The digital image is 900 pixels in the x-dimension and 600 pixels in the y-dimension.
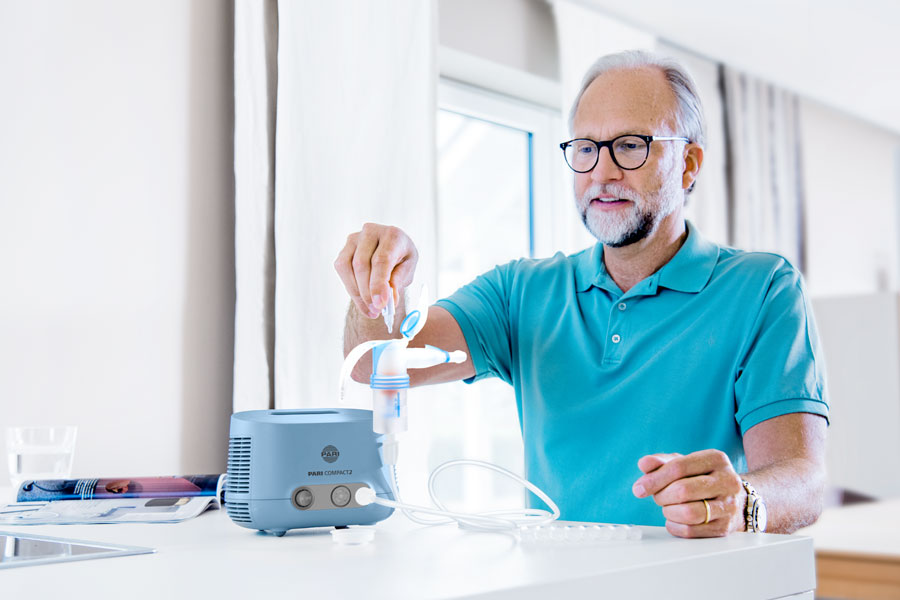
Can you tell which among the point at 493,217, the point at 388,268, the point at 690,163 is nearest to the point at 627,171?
the point at 690,163

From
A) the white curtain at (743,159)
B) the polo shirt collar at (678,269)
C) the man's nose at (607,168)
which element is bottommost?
the polo shirt collar at (678,269)

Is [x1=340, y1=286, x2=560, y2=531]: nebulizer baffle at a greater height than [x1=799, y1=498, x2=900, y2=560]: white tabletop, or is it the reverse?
[x1=340, y1=286, x2=560, y2=531]: nebulizer baffle

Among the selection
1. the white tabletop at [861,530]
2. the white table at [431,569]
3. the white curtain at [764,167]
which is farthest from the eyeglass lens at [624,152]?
the white curtain at [764,167]

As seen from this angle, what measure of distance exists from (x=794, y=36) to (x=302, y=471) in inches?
128

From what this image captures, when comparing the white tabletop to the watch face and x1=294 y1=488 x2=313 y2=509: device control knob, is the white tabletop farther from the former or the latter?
x1=294 y1=488 x2=313 y2=509: device control knob

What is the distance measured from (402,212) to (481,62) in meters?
0.74

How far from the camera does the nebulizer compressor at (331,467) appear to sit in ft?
2.88

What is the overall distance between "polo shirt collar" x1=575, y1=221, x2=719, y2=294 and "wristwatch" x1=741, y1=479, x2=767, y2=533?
22.9 inches

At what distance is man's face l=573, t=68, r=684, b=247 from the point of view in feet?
5.07

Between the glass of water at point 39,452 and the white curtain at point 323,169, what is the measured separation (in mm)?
500

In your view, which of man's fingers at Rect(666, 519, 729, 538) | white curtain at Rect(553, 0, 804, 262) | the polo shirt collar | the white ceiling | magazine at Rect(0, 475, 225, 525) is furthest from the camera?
white curtain at Rect(553, 0, 804, 262)

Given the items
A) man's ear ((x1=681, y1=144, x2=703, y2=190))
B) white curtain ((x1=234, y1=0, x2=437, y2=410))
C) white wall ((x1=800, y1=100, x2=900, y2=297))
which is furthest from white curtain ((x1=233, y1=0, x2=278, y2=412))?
white wall ((x1=800, y1=100, x2=900, y2=297))

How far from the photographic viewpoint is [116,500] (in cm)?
114

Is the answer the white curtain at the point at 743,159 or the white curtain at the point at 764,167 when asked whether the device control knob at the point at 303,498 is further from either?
the white curtain at the point at 764,167
